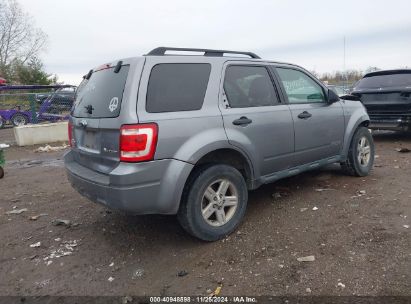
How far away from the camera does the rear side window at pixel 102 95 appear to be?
3.52 meters

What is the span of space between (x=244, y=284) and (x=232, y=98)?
1.87 metres

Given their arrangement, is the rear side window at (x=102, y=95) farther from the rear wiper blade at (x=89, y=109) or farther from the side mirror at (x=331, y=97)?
the side mirror at (x=331, y=97)

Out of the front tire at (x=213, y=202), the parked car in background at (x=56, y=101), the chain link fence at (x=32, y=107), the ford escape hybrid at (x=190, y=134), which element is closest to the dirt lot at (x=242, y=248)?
the front tire at (x=213, y=202)

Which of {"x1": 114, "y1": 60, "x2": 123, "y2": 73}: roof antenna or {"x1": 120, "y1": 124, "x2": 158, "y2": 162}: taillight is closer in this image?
{"x1": 120, "y1": 124, "x2": 158, "y2": 162}: taillight

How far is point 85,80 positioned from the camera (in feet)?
14.4

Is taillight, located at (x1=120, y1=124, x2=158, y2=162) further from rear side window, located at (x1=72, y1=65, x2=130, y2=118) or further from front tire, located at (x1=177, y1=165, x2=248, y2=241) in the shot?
front tire, located at (x1=177, y1=165, x2=248, y2=241)

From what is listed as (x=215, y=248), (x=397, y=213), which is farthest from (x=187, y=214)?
(x=397, y=213)

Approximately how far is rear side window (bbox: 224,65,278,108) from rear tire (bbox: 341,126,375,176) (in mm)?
1872

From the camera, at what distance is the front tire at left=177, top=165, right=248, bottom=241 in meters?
3.63

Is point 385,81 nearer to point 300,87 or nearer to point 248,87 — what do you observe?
point 300,87

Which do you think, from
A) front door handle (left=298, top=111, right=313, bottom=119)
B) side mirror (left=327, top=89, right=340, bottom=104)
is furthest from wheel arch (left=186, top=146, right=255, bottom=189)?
side mirror (left=327, top=89, right=340, bottom=104)

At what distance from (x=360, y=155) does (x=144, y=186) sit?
12.5 ft

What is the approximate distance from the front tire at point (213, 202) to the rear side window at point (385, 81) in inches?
245

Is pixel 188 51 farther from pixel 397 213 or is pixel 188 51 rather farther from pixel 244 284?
pixel 397 213
